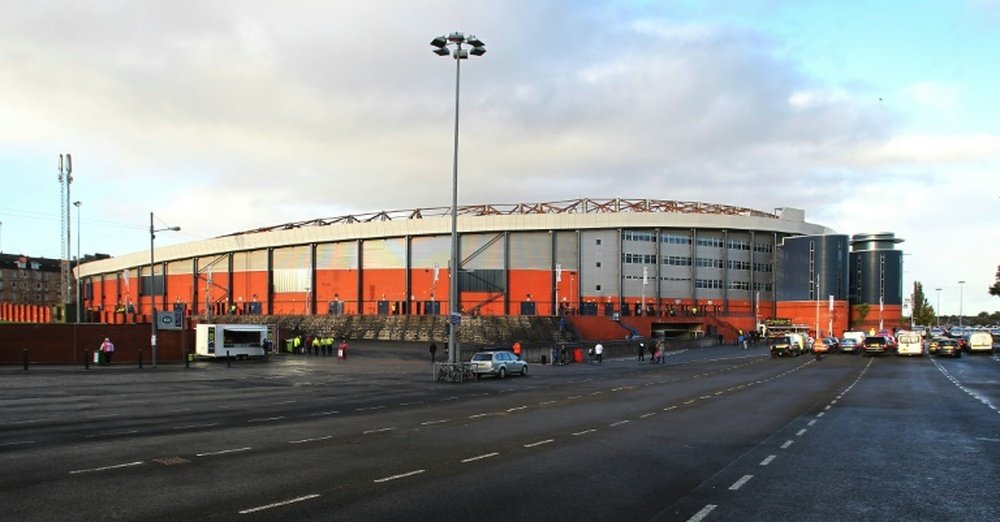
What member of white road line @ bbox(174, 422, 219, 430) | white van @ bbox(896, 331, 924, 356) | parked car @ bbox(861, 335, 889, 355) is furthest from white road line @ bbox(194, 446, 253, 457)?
parked car @ bbox(861, 335, 889, 355)

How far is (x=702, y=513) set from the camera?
→ 9.95m

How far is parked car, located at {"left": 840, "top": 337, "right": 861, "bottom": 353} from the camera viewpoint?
77.8 metres

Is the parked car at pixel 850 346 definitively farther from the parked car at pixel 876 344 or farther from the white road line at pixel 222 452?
the white road line at pixel 222 452

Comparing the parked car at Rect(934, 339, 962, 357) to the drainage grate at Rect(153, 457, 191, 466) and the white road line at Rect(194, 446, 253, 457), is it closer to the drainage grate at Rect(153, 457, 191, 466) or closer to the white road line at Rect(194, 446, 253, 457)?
the white road line at Rect(194, 446, 253, 457)

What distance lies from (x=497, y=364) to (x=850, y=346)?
50.6 m


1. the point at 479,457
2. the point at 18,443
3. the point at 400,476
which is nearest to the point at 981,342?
the point at 479,457

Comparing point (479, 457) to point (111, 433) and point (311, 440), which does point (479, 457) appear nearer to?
point (311, 440)

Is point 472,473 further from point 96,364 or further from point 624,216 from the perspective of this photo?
point 624,216

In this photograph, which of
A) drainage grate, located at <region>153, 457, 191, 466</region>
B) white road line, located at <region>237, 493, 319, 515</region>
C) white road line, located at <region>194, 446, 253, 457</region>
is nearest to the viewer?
white road line, located at <region>237, 493, 319, 515</region>

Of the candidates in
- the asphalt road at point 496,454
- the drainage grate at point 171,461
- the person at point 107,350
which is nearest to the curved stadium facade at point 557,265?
the person at point 107,350

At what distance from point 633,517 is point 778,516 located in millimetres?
1912

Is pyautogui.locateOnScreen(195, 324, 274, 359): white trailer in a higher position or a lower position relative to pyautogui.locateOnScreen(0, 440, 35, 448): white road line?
lower

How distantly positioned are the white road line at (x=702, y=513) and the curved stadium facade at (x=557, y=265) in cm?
8981

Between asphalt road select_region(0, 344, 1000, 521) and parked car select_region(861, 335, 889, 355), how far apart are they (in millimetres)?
44318
